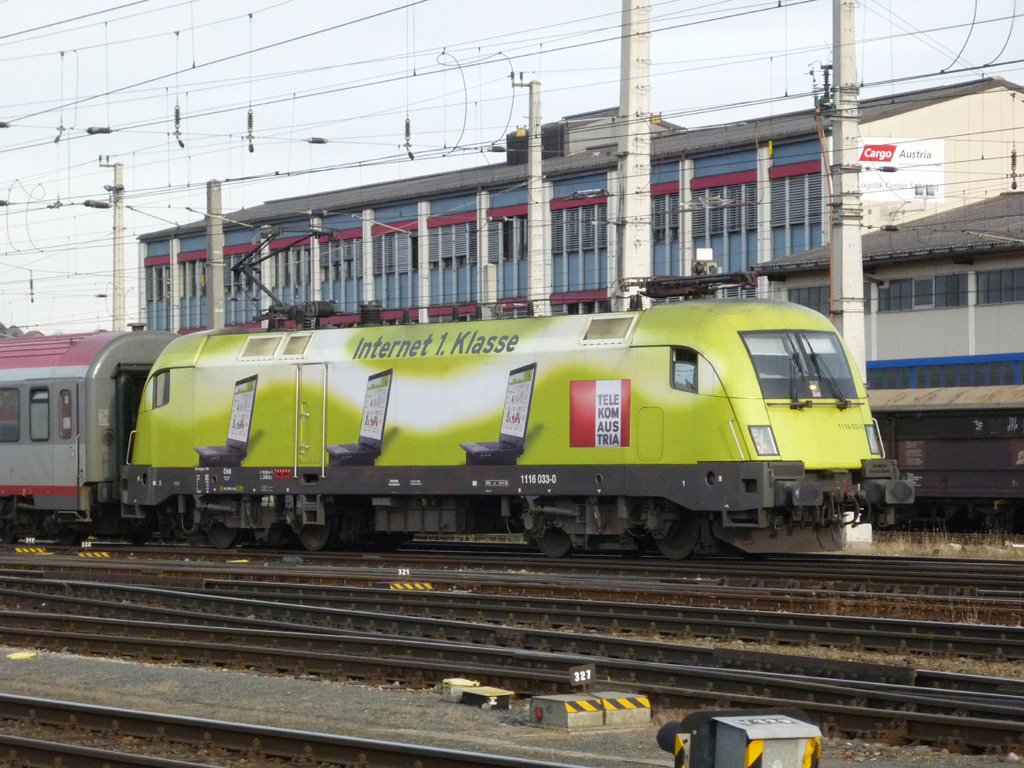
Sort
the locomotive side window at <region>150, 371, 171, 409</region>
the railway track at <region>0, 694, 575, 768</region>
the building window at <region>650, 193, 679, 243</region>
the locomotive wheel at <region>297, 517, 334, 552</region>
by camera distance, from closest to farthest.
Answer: the railway track at <region>0, 694, 575, 768</region> → the locomotive wheel at <region>297, 517, 334, 552</region> → the locomotive side window at <region>150, 371, 171, 409</region> → the building window at <region>650, 193, 679, 243</region>

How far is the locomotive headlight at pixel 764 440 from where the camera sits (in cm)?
2008

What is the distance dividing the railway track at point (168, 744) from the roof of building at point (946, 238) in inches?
1482

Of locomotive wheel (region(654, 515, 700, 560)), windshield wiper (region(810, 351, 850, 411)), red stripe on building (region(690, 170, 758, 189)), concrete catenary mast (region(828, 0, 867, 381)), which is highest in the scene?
red stripe on building (region(690, 170, 758, 189))

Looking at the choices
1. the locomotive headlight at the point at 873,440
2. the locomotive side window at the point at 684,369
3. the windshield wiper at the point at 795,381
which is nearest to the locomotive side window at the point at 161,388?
the locomotive side window at the point at 684,369

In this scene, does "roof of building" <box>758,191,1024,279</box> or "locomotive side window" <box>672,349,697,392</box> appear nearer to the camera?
"locomotive side window" <box>672,349,697,392</box>

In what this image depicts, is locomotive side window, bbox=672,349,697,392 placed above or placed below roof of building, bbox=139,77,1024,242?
below

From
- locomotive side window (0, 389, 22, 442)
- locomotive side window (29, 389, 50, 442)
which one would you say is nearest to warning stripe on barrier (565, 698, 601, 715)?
locomotive side window (29, 389, 50, 442)

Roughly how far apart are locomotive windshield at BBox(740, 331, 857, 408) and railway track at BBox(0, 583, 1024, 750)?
7.24m

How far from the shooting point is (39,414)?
27.5 meters

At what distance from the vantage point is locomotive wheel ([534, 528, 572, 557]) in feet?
74.6

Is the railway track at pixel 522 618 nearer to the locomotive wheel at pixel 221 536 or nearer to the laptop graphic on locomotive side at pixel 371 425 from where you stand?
the laptop graphic on locomotive side at pixel 371 425

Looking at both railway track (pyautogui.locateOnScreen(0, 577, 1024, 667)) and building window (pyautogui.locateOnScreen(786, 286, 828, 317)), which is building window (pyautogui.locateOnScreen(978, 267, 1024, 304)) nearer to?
building window (pyautogui.locateOnScreen(786, 286, 828, 317))

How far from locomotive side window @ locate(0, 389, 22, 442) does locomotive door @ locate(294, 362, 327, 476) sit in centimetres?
603

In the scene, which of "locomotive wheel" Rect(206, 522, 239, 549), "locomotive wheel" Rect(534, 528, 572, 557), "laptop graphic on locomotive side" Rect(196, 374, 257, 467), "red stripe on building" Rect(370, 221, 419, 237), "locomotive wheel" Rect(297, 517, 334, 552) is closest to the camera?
"locomotive wheel" Rect(534, 528, 572, 557)
